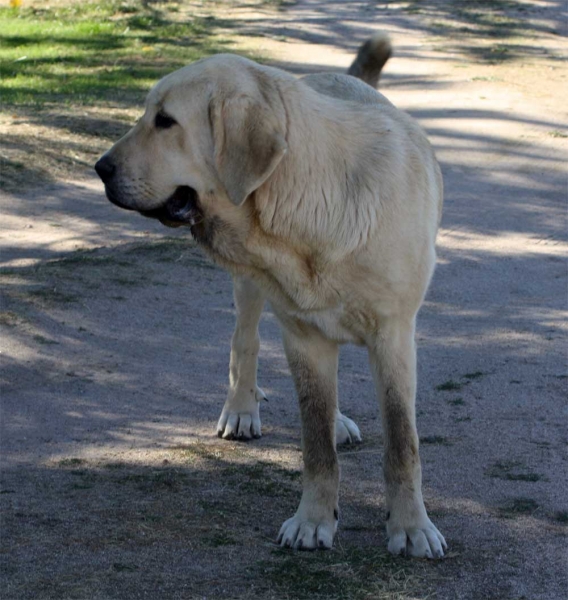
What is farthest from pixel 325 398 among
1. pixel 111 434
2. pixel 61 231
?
pixel 61 231

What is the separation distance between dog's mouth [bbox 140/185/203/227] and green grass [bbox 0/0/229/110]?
809 cm

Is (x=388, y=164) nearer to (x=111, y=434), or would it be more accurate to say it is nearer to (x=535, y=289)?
(x=111, y=434)

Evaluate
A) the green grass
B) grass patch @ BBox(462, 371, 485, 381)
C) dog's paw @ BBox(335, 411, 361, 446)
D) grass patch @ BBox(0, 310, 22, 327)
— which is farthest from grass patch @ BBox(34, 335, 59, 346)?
the green grass

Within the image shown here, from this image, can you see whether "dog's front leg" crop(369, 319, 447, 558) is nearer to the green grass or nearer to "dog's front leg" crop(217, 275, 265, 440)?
"dog's front leg" crop(217, 275, 265, 440)

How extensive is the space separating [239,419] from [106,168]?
183 cm

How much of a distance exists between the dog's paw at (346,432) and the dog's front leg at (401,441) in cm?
105

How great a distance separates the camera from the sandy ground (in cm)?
374

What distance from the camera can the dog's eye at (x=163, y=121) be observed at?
3734mm

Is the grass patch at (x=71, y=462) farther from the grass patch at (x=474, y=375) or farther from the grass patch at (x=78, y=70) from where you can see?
the grass patch at (x=78, y=70)

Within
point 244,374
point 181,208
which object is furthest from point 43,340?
point 181,208

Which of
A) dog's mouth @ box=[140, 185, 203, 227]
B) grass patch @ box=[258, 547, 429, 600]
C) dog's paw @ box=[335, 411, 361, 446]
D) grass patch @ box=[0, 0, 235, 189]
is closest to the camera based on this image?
grass patch @ box=[258, 547, 429, 600]

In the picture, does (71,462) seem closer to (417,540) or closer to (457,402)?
(417,540)

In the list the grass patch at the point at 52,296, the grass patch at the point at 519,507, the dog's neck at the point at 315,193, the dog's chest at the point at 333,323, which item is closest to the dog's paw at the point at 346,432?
the grass patch at the point at 519,507

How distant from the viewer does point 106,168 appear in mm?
3797
